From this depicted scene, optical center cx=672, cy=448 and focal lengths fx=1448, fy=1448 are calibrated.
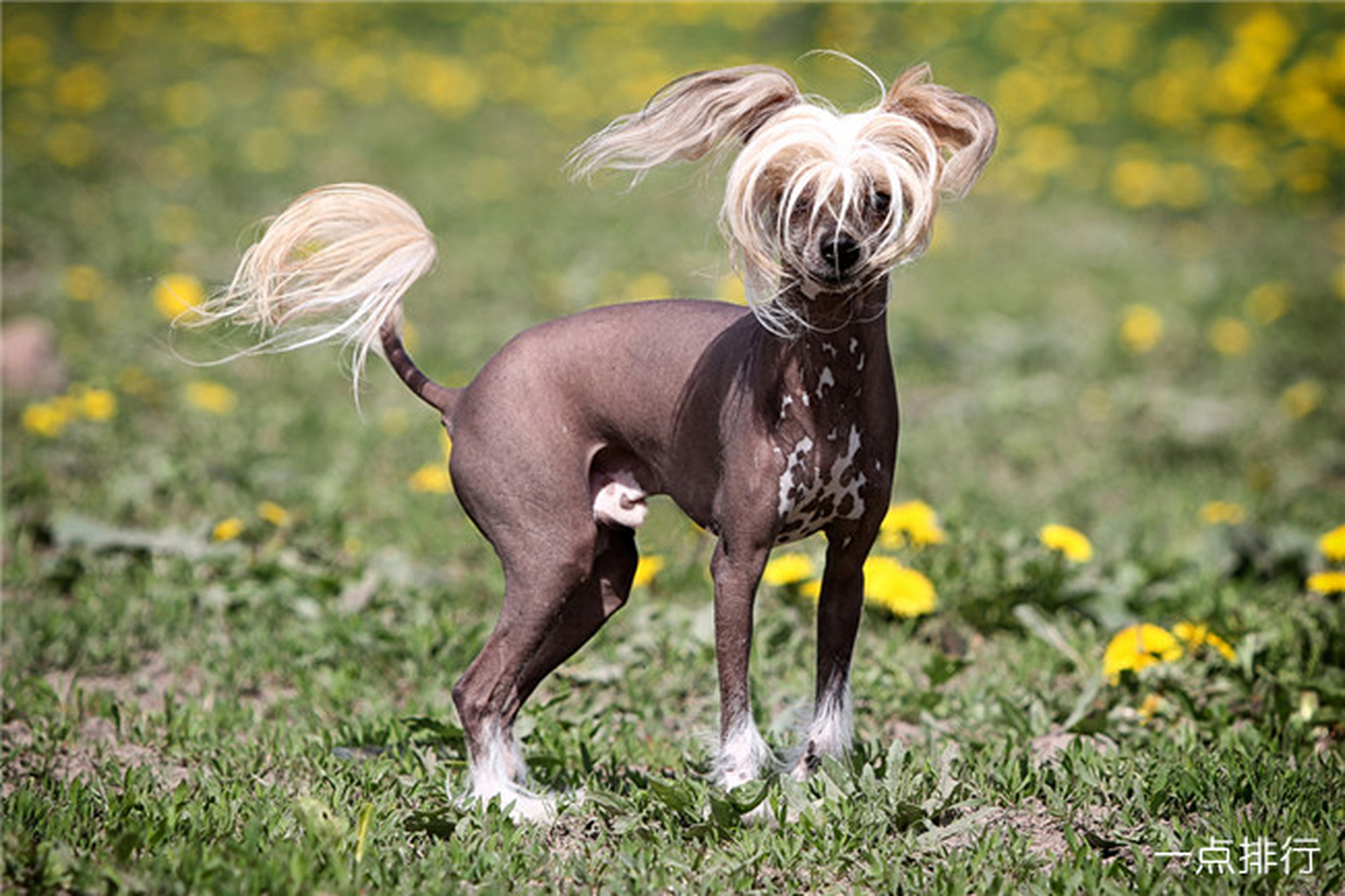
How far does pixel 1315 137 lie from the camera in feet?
41.4

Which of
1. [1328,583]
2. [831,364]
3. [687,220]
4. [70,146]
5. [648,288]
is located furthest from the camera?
[70,146]

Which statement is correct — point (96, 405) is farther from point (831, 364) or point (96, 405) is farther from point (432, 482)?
point (831, 364)

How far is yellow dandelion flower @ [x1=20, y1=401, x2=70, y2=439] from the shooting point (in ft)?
20.0

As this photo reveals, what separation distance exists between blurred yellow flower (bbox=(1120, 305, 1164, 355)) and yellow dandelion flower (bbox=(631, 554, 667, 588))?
4.19 meters

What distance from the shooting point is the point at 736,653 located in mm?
3346

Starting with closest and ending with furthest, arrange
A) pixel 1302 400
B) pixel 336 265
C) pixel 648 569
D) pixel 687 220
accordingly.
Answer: pixel 336 265, pixel 648 569, pixel 1302 400, pixel 687 220

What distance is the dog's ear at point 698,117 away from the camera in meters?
3.06

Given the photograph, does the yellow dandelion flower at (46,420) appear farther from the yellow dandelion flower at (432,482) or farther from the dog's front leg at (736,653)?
the dog's front leg at (736,653)

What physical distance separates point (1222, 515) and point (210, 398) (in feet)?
14.8

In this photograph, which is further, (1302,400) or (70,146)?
(70,146)

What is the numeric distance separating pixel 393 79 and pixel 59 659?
11.0 meters

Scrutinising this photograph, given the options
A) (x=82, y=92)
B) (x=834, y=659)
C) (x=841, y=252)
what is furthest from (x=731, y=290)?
(x=82, y=92)

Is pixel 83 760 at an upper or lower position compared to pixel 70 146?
lower

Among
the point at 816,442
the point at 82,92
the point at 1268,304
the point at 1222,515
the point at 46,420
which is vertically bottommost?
the point at 46,420
